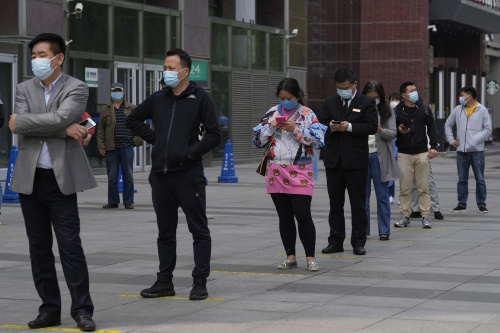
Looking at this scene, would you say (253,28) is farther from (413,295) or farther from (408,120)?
(413,295)

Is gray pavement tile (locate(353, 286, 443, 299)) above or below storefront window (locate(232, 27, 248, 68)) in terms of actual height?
below

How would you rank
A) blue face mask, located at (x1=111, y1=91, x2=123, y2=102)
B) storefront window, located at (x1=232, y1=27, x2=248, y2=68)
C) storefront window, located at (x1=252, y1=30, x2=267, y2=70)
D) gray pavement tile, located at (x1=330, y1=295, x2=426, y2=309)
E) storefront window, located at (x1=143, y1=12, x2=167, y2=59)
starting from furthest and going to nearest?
storefront window, located at (x1=252, y1=30, x2=267, y2=70) < storefront window, located at (x1=232, y1=27, x2=248, y2=68) < storefront window, located at (x1=143, y1=12, x2=167, y2=59) < blue face mask, located at (x1=111, y1=91, x2=123, y2=102) < gray pavement tile, located at (x1=330, y1=295, x2=426, y2=309)

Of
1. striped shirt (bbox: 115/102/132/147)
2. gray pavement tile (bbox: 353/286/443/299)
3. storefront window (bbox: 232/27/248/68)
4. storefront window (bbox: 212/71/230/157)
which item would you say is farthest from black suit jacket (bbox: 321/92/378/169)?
storefront window (bbox: 232/27/248/68)

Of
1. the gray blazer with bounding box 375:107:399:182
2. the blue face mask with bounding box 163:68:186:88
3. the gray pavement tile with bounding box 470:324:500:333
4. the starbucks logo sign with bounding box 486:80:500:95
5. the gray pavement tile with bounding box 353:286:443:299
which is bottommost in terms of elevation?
the gray pavement tile with bounding box 353:286:443:299

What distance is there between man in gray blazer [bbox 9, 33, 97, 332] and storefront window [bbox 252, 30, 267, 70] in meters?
25.3

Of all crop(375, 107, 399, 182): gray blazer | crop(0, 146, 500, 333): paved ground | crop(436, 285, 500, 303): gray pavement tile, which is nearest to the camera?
crop(0, 146, 500, 333): paved ground

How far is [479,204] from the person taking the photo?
16.1 metres

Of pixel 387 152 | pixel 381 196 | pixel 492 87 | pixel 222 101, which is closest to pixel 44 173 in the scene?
pixel 381 196

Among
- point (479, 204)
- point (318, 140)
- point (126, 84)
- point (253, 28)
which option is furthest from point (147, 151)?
point (318, 140)

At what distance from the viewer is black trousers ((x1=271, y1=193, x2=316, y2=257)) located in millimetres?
9562

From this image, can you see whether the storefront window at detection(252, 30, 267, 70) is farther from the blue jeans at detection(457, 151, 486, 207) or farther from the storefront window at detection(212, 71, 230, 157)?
the blue jeans at detection(457, 151, 486, 207)

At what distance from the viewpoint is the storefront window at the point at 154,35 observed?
26.9m

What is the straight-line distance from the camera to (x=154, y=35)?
27.3 metres

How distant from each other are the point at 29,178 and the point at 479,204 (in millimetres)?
10526
